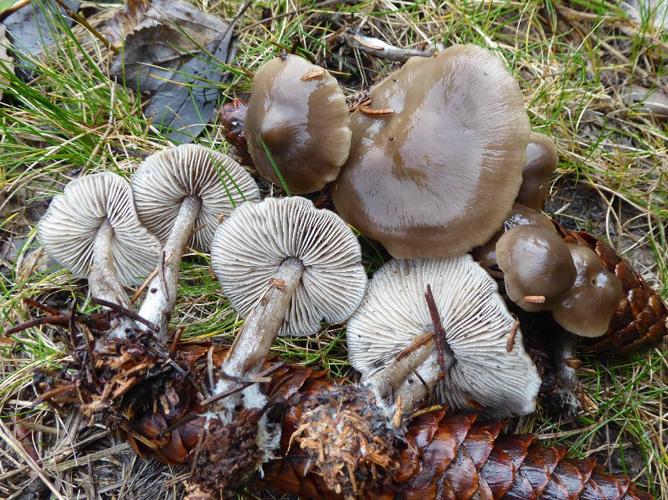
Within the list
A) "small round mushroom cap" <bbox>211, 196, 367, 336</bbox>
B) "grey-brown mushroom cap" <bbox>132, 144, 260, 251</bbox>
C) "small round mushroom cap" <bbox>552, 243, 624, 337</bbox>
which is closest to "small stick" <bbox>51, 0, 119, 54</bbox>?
"grey-brown mushroom cap" <bbox>132, 144, 260, 251</bbox>

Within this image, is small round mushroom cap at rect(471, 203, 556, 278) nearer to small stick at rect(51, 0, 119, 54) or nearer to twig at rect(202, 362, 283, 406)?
twig at rect(202, 362, 283, 406)

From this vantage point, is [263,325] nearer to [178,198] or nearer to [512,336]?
[178,198]

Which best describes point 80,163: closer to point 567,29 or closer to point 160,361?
point 160,361

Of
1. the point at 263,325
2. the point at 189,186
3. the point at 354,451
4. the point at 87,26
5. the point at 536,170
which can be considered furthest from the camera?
the point at 87,26

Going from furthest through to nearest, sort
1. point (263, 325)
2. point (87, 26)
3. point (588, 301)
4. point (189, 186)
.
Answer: point (87, 26)
point (189, 186)
point (263, 325)
point (588, 301)

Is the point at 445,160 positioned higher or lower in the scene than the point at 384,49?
lower

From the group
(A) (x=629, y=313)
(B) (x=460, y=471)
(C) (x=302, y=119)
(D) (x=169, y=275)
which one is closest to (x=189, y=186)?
(D) (x=169, y=275)

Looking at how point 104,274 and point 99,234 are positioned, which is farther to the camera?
point 99,234

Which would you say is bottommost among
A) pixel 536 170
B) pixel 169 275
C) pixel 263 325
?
pixel 263 325
